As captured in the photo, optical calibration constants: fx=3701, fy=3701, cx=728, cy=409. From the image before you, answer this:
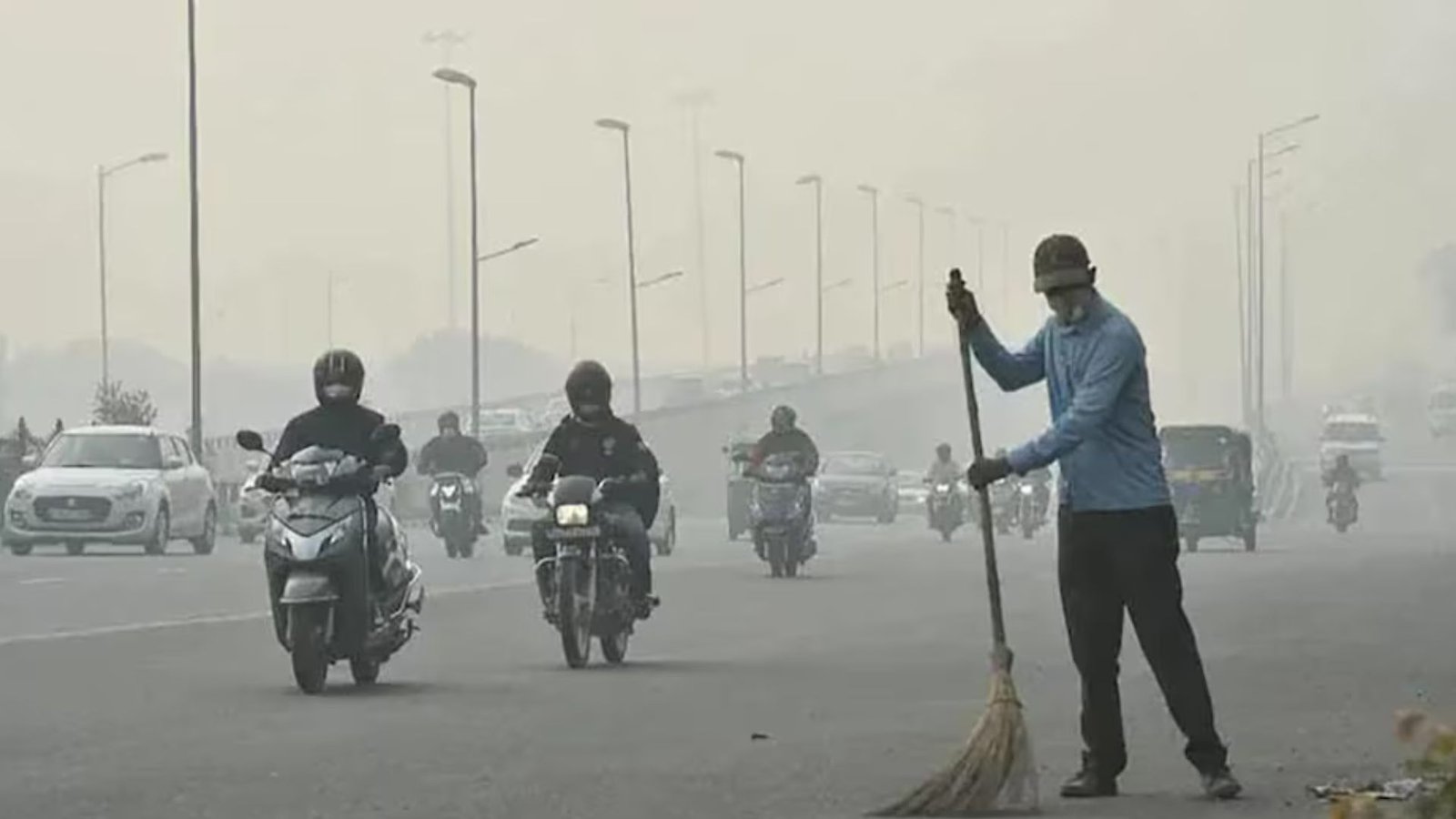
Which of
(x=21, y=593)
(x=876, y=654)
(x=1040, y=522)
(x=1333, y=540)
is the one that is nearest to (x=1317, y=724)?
(x=876, y=654)

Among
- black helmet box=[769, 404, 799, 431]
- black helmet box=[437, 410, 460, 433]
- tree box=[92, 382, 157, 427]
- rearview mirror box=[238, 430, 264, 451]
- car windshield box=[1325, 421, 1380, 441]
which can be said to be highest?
tree box=[92, 382, 157, 427]

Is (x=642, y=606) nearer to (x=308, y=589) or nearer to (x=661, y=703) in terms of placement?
(x=308, y=589)

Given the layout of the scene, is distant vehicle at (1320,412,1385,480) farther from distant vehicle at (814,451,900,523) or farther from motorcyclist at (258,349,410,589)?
motorcyclist at (258,349,410,589)

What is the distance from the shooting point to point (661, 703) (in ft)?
54.7

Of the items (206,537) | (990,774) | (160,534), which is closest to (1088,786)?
(990,774)

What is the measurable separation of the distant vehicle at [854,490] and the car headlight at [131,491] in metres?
29.2

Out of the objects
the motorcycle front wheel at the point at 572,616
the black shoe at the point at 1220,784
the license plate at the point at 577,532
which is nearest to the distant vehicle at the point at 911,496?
the license plate at the point at 577,532

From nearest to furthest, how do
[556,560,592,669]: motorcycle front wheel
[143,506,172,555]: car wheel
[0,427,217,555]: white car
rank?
[556,560,592,669]: motorcycle front wheel, [0,427,217,555]: white car, [143,506,172,555]: car wheel

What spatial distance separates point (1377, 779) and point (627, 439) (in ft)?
30.0

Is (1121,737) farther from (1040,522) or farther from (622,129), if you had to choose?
(622,129)

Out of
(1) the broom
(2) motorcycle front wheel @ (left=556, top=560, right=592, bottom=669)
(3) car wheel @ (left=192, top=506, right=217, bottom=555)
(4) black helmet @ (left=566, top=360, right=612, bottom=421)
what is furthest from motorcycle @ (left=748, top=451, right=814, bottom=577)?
(1) the broom

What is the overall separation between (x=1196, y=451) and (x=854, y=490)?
19016 mm

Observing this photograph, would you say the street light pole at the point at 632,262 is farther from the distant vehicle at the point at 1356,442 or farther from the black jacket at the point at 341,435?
the black jacket at the point at 341,435

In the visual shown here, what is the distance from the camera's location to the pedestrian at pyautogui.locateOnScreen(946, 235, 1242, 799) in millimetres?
11625
